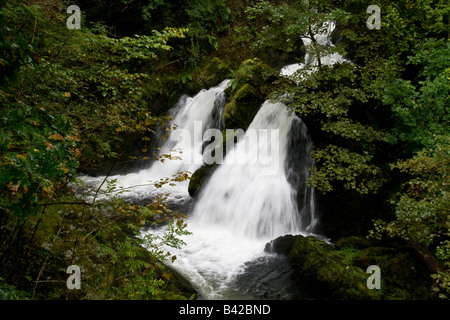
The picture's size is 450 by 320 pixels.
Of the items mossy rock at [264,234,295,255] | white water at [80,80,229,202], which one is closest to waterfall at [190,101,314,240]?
mossy rock at [264,234,295,255]

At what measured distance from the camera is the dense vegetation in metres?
2.81

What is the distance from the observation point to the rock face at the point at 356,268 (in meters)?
5.43

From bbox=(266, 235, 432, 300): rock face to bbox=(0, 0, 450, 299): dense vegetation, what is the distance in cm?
34

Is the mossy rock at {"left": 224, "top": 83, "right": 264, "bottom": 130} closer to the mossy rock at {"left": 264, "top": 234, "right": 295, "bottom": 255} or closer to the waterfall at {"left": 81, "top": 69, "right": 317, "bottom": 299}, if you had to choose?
the waterfall at {"left": 81, "top": 69, "right": 317, "bottom": 299}

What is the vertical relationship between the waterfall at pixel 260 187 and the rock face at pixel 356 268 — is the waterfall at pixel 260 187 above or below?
above

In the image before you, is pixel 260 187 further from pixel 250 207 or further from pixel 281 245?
pixel 281 245

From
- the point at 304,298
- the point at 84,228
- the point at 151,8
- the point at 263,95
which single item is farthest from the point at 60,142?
the point at 151,8

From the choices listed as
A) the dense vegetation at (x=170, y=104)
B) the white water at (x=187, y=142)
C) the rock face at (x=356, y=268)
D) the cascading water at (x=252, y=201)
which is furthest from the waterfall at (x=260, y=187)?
the white water at (x=187, y=142)

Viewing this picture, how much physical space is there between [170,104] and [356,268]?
11499mm

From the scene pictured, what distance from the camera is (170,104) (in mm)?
14359

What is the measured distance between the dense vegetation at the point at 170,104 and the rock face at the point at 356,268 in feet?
1.12

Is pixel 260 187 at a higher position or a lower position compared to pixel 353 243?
higher

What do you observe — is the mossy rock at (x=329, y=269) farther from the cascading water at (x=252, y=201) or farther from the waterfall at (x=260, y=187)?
the waterfall at (x=260, y=187)

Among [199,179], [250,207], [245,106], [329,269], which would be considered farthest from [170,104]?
[329,269]
